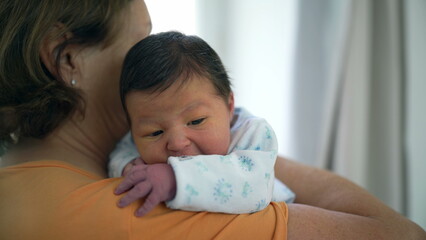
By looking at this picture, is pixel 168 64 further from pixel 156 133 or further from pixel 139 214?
pixel 139 214


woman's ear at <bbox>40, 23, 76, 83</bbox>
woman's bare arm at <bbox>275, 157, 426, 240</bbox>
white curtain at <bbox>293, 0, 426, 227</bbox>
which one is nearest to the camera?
woman's bare arm at <bbox>275, 157, 426, 240</bbox>

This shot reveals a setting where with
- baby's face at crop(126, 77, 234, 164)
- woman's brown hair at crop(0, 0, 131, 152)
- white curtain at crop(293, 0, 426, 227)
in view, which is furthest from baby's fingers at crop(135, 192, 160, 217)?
white curtain at crop(293, 0, 426, 227)

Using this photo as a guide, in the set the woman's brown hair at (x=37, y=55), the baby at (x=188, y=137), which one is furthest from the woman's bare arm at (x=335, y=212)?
the woman's brown hair at (x=37, y=55)

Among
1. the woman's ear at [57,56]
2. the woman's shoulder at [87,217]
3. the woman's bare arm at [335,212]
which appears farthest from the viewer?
the woman's ear at [57,56]

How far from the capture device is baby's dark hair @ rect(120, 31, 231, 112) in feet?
3.18

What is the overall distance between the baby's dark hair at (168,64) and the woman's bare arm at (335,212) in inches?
16.3

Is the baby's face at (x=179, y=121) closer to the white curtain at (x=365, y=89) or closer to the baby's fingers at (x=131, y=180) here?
the baby's fingers at (x=131, y=180)

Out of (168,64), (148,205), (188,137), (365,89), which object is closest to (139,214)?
(148,205)

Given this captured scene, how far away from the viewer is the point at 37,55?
101cm

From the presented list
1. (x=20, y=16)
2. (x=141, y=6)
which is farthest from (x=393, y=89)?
(x=20, y=16)

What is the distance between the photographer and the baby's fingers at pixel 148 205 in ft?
2.60

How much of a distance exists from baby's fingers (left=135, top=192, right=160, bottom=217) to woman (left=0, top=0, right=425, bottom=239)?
21 mm

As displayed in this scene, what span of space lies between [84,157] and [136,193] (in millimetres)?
450

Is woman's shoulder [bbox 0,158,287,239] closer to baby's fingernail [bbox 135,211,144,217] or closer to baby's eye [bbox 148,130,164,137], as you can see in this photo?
baby's fingernail [bbox 135,211,144,217]
